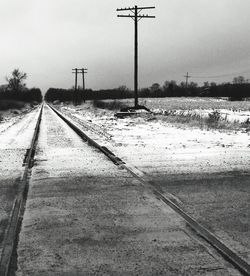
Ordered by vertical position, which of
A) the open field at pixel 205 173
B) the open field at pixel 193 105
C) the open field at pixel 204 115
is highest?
the open field at pixel 193 105

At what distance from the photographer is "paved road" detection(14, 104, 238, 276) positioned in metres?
3.59

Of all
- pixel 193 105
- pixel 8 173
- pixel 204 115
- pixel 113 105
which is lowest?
pixel 8 173

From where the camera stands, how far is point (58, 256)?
384cm

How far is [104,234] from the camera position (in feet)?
14.8

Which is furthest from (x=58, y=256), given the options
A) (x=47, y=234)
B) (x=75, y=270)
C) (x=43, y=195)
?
(x=43, y=195)

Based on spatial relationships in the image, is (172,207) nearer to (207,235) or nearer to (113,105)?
(207,235)

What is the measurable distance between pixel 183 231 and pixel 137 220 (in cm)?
69

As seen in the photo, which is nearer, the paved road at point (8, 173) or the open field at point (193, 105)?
the paved road at point (8, 173)

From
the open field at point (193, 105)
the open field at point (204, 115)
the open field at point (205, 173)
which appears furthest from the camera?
the open field at point (193, 105)

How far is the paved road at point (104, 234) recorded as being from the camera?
11.8ft

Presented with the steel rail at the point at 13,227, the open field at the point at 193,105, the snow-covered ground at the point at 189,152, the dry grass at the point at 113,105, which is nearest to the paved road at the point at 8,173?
the steel rail at the point at 13,227

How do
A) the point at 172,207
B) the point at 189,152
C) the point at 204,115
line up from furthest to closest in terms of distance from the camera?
the point at 204,115 < the point at 189,152 < the point at 172,207

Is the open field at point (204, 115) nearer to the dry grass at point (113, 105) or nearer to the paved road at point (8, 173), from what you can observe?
the dry grass at point (113, 105)

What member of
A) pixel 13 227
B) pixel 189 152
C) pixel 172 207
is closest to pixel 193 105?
pixel 189 152
